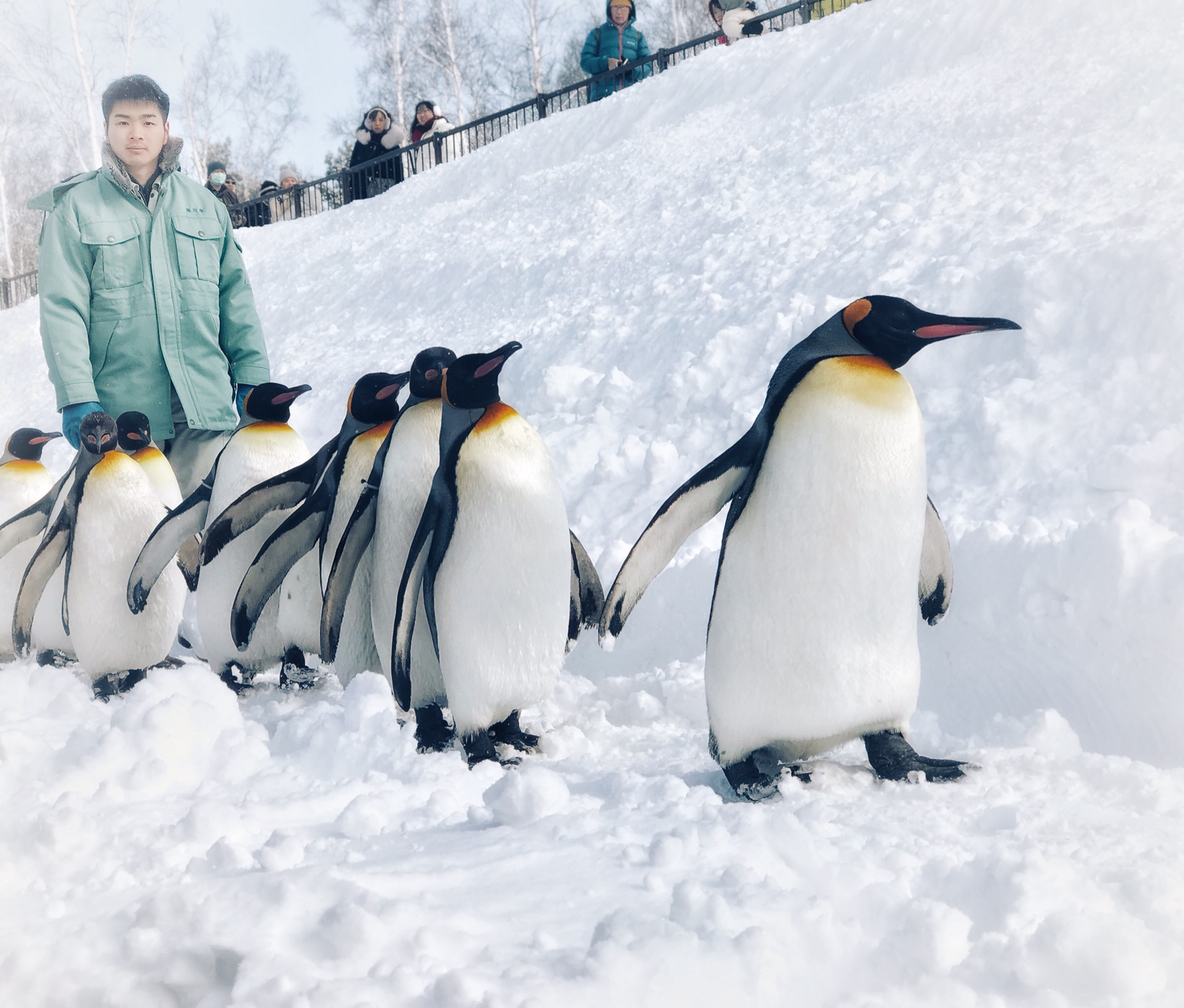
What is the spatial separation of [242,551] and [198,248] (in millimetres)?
888

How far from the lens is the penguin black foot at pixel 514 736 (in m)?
1.96

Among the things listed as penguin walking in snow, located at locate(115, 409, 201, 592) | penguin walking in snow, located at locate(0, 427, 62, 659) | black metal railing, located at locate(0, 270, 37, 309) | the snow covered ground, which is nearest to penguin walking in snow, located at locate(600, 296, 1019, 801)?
the snow covered ground

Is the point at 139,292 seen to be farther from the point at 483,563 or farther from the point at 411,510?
the point at 483,563

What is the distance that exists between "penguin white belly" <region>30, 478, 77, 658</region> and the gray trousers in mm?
326

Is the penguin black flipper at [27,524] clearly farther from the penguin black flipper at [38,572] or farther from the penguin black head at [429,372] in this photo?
the penguin black head at [429,372]

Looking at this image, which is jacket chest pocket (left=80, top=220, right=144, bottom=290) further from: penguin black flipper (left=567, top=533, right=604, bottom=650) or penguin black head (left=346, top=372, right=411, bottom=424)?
penguin black flipper (left=567, top=533, right=604, bottom=650)

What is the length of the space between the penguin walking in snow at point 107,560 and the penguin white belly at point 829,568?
166 centimetres

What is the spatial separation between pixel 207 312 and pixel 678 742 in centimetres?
182

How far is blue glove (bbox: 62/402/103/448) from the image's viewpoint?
8.51ft

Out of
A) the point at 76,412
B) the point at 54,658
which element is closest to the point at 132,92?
the point at 76,412

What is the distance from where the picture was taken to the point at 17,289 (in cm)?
834

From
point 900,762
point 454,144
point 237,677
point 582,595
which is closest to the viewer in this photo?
point 900,762

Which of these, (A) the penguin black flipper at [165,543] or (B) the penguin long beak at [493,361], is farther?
(A) the penguin black flipper at [165,543]

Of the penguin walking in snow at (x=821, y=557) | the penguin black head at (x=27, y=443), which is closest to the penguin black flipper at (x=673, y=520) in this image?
the penguin walking in snow at (x=821, y=557)
